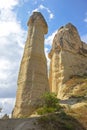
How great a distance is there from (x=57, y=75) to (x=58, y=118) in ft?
86.9

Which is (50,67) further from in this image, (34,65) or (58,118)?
(58,118)

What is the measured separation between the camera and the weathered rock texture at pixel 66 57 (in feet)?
157

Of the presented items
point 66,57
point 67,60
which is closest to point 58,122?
point 67,60

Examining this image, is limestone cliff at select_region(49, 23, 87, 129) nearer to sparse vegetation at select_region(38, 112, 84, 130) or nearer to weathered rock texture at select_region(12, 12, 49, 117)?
weathered rock texture at select_region(12, 12, 49, 117)

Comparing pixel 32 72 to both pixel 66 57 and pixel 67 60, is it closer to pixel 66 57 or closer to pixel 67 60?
pixel 67 60

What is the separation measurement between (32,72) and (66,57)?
14535mm

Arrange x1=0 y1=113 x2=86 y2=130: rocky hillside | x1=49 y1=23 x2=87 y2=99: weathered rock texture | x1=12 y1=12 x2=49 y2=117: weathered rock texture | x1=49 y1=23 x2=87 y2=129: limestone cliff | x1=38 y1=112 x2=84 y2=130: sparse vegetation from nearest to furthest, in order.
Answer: x1=0 y1=113 x2=86 y2=130: rocky hillside < x1=38 y1=112 x2=84 y2=130: sparse vegetation < x1=12 y1=12 x2=49 y2=117: weathered rock texture < x1=49 y1=23 x2=87 y2=129: limestone cliff < x1=49 y1=23 x2=87 y2=99: weathered rock texture

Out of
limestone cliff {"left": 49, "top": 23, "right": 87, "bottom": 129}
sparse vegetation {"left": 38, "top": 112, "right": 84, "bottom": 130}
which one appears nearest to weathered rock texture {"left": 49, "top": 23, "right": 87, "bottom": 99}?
limestone cliff {"left": 49, "top": 23, "right": 87, "bottom": 129}

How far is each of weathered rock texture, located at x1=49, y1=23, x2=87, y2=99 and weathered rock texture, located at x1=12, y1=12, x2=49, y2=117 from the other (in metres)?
9.14

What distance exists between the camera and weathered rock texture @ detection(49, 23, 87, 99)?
157ft

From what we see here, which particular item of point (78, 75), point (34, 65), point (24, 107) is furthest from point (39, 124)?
point (78, 75)

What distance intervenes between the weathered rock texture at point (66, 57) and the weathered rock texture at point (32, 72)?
30.0 ft

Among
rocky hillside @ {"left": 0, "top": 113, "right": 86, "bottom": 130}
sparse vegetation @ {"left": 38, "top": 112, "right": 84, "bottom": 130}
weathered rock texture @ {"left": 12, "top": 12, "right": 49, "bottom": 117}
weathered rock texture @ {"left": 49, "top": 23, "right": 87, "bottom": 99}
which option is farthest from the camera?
weathered rock texture @ {"left": 49, "top": 23, "right": 87, "bottom": 99}

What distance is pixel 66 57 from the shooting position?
4944 centimetres
